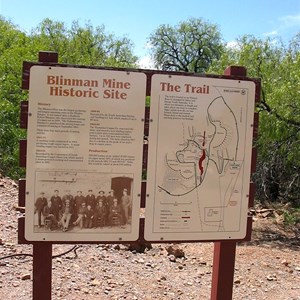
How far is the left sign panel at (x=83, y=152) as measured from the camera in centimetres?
304

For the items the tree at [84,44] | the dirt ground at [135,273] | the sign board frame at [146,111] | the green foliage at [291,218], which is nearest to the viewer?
the sign board frame at [146,111]

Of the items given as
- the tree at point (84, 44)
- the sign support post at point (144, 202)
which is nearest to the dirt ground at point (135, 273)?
the sign support post at point (144, 202)

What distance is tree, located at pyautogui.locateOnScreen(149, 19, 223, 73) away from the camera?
35312mm

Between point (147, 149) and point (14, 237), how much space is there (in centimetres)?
337

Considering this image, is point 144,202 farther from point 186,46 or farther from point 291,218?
point 186,46

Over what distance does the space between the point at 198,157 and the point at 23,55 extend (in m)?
14.4

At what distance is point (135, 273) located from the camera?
524cm

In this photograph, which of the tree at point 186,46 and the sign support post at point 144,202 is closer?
the sign support post at point 144,202

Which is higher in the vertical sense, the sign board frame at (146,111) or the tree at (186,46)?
the tree at (186,46)

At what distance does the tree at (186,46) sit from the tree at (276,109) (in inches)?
905

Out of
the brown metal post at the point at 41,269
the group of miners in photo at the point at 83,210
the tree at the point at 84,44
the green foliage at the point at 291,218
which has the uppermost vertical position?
the tree at the point at 84,44

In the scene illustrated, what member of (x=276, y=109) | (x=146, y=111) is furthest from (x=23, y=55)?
(x=146, y=111)

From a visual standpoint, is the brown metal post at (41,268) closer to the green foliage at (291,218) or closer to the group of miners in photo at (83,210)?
the group of miners in photo at (83,210)

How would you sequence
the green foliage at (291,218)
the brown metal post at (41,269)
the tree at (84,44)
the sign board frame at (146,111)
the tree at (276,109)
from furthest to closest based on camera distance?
1. the tree at (84,44)
2. the green foliage at (291,218)
3. the tree at (276,109)
4. the brown metal post at (41,269)
5. the sign board frame at (146,111)
